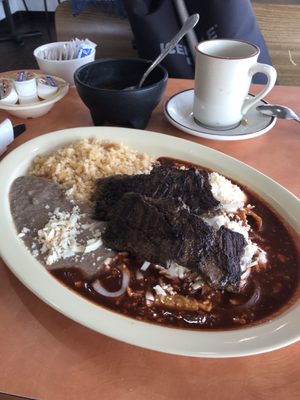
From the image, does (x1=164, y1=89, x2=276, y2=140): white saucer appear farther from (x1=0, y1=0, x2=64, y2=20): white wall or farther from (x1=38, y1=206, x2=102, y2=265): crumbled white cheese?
(x1=0, y1=0, x2=64, y2=20): white wall

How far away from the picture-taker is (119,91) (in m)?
0.94

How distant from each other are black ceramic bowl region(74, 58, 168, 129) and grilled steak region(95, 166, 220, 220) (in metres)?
0.26

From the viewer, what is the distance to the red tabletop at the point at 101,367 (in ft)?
1.67

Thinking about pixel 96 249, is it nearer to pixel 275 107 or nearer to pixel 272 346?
pixel 272 346

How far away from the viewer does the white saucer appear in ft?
3.38

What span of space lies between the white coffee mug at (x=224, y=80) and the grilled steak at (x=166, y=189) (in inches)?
12.3

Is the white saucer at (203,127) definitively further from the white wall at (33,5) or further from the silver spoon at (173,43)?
the white wall at (33,5)

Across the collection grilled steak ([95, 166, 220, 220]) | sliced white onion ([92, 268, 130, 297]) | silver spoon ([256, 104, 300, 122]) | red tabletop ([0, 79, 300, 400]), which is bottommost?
silver spoon ([256, 104, 300, 122])

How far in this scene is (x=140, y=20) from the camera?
65.3 inches

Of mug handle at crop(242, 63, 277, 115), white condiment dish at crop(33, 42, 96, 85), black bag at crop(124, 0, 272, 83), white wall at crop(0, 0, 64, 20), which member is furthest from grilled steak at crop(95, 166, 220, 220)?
white wall at crop(0, 0, 64, 20)

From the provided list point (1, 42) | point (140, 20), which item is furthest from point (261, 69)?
point (1, 42)

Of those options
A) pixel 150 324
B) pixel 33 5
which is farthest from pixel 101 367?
pixel 33 5

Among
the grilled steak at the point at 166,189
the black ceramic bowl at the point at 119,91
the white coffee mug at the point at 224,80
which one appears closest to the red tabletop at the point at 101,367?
the grilled steak at the point at 166,189

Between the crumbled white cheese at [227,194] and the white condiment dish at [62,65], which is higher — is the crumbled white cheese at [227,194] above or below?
below
